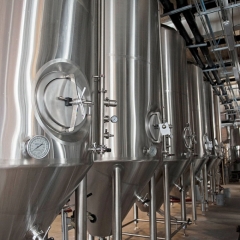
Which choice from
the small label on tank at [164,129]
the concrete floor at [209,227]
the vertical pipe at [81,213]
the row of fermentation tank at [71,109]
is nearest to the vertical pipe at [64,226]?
the vertical pipe at [81,213]

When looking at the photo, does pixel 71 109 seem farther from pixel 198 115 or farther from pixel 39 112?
pixel 198 115

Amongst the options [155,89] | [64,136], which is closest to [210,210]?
[155,89]

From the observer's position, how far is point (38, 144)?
1.02 metres

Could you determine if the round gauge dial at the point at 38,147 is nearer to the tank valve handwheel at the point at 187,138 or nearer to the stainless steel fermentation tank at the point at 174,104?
the stainless steel fermentation tank at the point at 174,104

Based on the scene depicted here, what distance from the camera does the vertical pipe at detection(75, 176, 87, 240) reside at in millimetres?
1437

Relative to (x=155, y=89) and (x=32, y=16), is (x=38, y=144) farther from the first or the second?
(x=155, y=89)

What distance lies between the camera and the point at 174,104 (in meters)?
3.28

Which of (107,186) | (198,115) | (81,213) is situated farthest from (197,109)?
(81,213)

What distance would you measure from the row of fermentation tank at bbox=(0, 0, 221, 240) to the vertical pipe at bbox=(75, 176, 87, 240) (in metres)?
0.12

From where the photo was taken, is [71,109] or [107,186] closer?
[71,109]

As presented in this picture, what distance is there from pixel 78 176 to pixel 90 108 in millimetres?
319

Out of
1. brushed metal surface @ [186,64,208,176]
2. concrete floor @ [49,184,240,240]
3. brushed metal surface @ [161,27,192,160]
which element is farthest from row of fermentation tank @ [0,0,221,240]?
brushed metal surface @ [186,64,208,176]

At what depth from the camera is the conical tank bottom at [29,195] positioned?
101 centimetres

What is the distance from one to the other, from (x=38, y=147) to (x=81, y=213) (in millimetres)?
599
